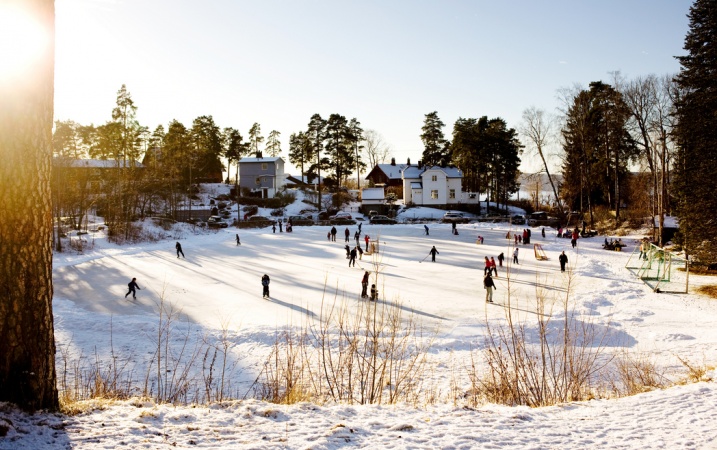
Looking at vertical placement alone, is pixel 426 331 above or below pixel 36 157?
below

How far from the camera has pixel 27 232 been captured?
301 cm

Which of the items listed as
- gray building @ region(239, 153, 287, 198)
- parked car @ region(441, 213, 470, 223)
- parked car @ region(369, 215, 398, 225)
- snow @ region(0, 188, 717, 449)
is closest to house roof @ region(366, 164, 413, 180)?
gray building @ region(239, 153, 287, 198)

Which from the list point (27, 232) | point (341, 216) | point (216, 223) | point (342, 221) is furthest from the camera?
point (341, 216)

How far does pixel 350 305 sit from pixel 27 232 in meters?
13.1

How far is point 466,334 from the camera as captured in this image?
504 inches

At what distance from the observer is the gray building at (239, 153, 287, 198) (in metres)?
68.6

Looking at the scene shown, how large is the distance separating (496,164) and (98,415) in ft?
194

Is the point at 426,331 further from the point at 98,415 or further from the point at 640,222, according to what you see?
the point at 640,222

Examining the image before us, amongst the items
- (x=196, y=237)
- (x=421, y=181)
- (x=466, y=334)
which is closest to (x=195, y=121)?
(x=196, y=237)

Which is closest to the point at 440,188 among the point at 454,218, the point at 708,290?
the point at 454,218

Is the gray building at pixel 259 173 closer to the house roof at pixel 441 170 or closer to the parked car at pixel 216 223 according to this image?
the parked car at pixel 216 223

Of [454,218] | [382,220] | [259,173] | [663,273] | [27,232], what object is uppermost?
[259,173]

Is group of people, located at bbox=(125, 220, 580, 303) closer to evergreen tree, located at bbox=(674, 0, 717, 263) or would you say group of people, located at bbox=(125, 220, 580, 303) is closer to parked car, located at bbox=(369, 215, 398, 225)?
evergreen tree, located at bbox=(674, 0, 717, 263)

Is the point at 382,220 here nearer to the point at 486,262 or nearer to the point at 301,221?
the point at 301,221
